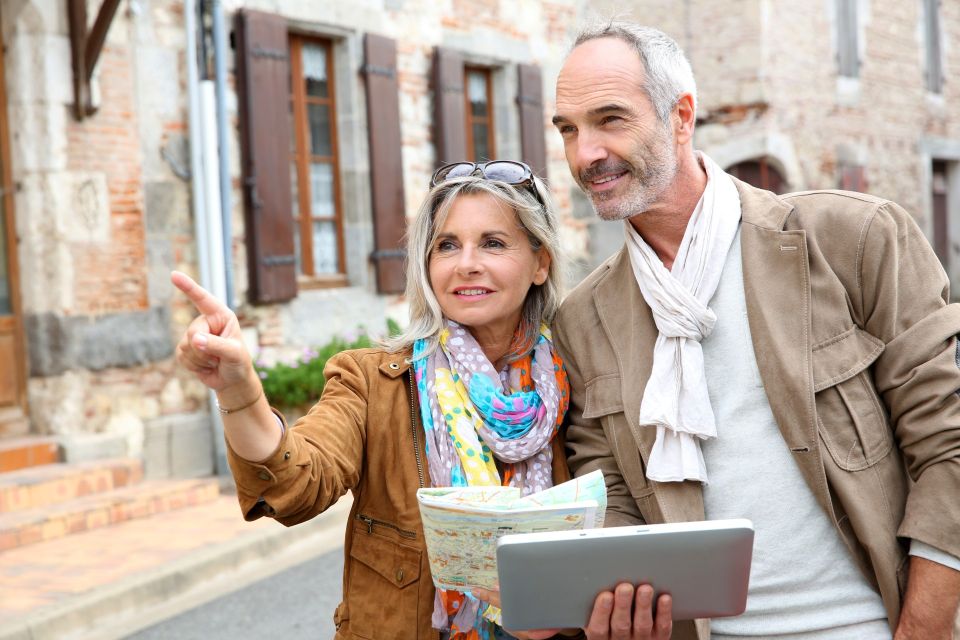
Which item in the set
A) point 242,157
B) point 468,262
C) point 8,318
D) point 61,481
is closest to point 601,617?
point 468,262

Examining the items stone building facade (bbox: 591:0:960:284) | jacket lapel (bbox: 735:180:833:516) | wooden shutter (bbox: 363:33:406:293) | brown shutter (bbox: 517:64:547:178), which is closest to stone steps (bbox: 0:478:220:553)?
wooden shutter (bbox: 363:33:406:293)

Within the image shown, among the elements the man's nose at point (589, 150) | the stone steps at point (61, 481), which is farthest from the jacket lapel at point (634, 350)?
the stone steps at point (61, 481)

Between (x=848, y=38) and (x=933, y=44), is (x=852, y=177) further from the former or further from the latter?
(x=933, y=44)

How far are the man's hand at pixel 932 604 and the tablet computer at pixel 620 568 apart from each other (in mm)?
375

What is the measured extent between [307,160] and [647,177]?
6688mm

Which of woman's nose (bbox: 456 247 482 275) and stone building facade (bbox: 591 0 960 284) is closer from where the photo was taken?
woman's nose (bbox: 456 247 482 275)

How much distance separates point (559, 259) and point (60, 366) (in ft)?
16.6

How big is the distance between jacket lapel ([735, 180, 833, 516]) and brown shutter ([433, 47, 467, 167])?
7.30 m

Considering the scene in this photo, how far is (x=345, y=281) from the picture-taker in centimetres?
891

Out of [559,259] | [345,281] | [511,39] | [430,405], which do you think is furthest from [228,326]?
[511,39]

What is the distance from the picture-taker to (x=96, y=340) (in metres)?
6.82

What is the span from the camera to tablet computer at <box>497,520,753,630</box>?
1.72m

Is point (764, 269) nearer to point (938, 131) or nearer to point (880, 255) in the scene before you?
point (880, 255)

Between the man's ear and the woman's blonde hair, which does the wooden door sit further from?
the man's ear
